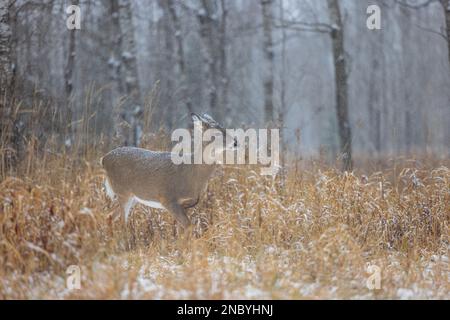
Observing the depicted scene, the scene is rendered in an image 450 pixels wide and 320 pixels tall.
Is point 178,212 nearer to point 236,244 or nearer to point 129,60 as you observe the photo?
point 236,244

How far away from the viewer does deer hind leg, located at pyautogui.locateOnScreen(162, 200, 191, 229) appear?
241 inches

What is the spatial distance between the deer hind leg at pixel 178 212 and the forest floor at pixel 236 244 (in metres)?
0.24

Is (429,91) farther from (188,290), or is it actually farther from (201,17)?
(188,290)

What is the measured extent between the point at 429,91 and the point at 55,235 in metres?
25.2

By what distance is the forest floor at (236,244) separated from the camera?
4.41 metres

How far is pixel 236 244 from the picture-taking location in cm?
538

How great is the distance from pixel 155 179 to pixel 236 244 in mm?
1502

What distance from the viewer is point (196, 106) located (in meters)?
21.5

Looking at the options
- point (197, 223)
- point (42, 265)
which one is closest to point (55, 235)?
point (42, 265)

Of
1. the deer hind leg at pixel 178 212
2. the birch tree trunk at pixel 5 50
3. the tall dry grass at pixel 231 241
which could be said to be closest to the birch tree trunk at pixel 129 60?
the birch tree trunk at pixel 5 50

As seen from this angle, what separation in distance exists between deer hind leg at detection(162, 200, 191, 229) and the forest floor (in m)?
0.24

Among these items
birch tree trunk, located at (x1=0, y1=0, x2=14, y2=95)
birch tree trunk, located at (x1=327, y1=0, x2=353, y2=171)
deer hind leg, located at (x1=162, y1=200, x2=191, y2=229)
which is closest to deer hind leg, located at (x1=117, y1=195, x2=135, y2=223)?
deer hind leg, located at (x1=162, y1=200, x2=191, y2=229)
